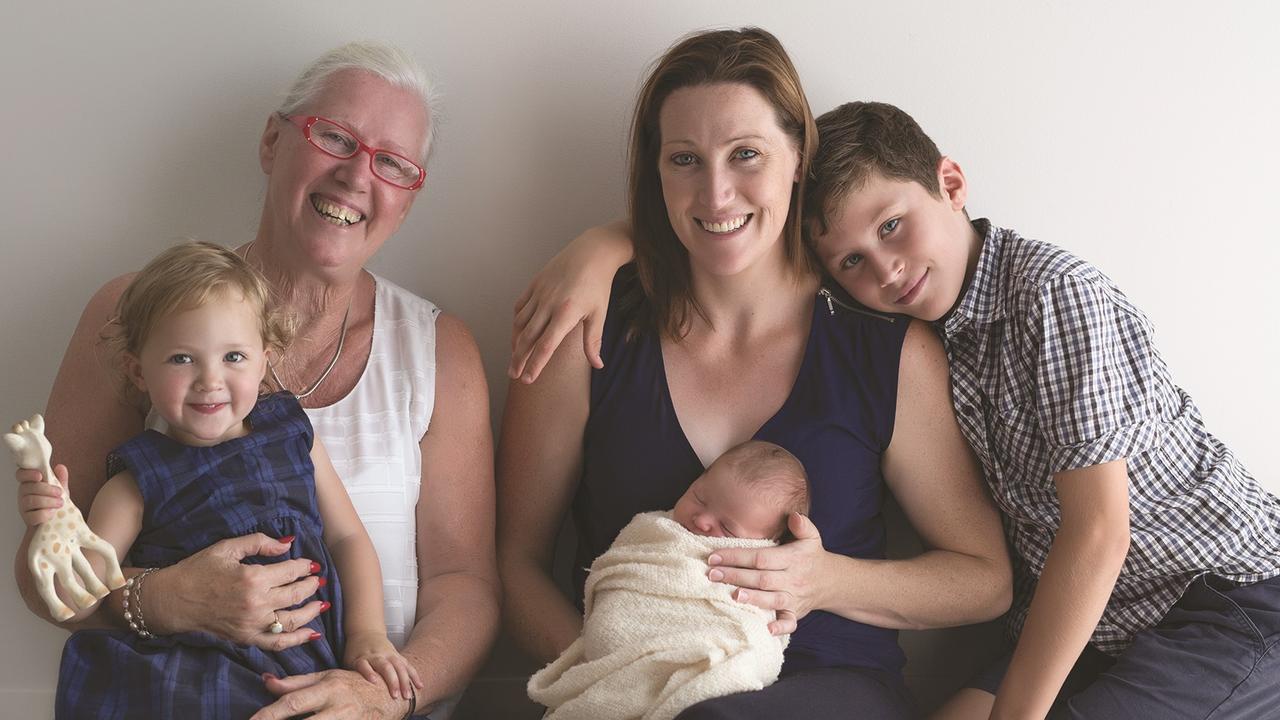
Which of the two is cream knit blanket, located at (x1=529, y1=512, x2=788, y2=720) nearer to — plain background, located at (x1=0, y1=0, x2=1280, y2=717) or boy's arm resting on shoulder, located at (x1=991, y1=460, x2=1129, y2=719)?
boy's arm resting on shoulder, located at (x1=991, y1=460, x2=1129, y2=719)

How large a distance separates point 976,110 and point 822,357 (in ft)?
2.26

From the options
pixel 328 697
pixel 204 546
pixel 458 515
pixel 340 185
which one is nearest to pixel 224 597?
pixel 204 546

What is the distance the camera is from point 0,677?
2504 mm

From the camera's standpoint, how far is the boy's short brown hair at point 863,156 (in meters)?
2.01

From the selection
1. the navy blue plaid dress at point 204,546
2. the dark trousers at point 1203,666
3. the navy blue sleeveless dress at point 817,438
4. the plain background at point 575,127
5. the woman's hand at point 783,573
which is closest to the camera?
the navy blue plaid dress at point 204,546

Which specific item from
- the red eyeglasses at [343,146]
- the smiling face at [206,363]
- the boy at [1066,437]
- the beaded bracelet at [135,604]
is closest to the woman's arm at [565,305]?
the boy at [1066,437]

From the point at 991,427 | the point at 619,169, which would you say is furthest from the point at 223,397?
the point at 991,427

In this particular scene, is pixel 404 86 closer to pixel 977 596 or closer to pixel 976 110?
pixel 976 110

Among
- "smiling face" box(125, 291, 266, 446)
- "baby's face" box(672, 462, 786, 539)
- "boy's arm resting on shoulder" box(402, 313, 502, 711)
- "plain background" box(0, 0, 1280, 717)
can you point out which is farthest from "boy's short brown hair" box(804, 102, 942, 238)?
"smiling face" box(125, 291, 266, 446)

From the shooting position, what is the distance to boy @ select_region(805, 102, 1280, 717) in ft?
6.19

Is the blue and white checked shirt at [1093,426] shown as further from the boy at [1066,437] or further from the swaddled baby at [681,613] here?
the swaddled baby at [681,613]

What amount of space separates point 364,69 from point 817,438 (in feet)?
3.74

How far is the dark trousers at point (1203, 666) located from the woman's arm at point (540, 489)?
38.7 inches

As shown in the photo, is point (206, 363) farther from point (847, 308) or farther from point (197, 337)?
point (847, 308)
